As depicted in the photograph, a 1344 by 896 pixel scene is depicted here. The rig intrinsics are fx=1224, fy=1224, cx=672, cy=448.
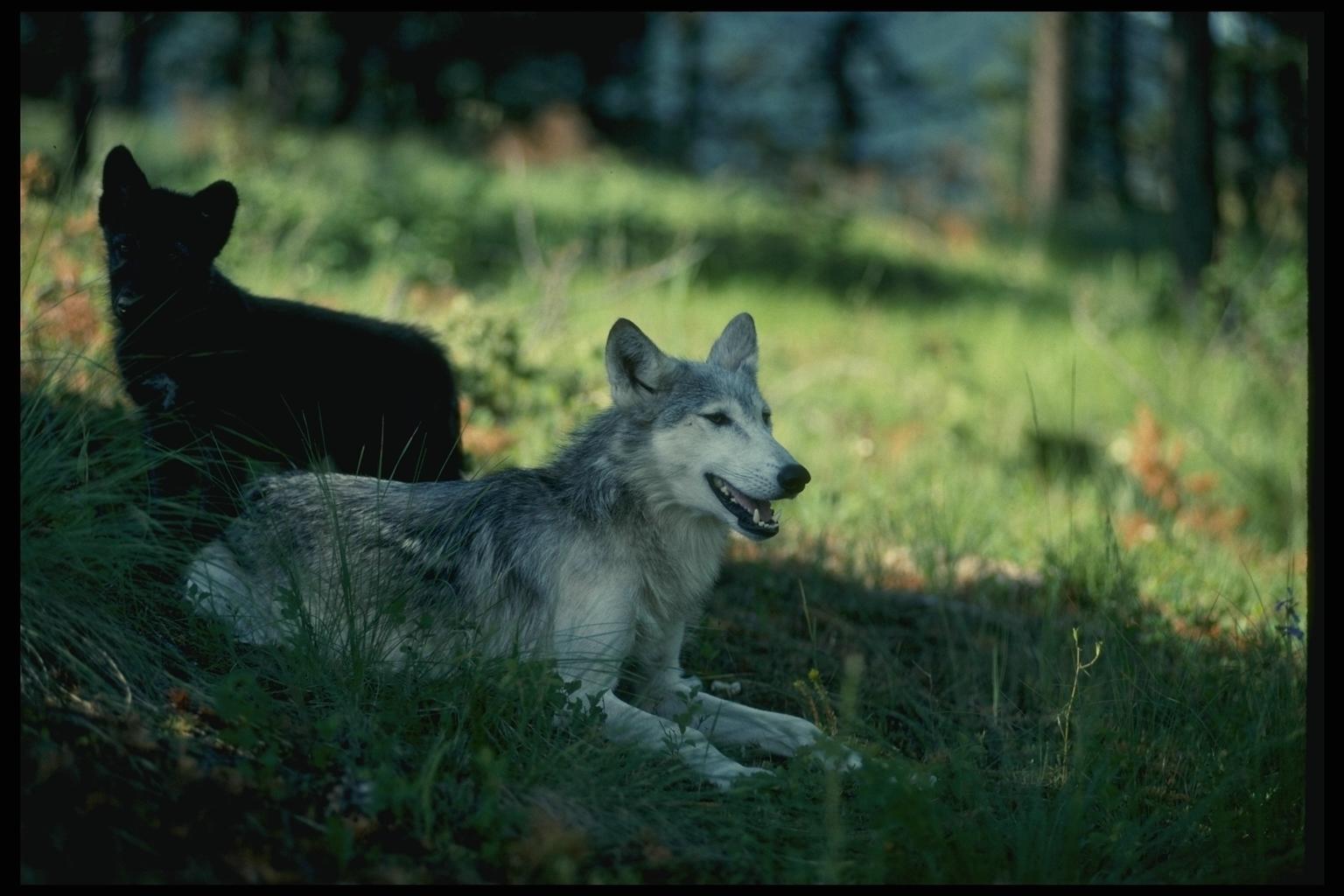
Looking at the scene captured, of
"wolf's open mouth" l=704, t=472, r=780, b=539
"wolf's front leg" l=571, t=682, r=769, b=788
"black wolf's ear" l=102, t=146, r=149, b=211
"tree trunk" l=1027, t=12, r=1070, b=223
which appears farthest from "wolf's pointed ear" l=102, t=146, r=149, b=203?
"tree trunk" l=1027, t=12, r=1070, b=223

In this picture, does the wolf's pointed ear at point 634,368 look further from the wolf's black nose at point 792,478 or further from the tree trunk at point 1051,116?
the tree trunk at point 1051,116

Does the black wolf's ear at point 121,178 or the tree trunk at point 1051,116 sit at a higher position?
the tree trunk at point 1051,116

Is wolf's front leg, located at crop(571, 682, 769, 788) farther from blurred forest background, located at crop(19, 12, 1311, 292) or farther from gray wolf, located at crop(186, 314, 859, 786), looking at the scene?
blurred forest background, located at crop(19, 12, 1311, 292)

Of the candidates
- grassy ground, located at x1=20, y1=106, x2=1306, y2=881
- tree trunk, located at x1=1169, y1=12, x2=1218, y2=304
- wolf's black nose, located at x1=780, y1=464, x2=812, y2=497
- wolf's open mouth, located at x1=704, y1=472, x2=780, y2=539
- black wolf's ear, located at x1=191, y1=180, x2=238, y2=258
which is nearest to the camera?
grassy ground, located at x1=20, y1=106, x2=1306, y2=881

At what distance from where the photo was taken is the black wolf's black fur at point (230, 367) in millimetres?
5586

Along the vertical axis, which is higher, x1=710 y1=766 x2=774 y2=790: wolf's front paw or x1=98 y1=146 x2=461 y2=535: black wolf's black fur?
x1=98 y1=146 x2=461 y2=535: black wolf's black fur

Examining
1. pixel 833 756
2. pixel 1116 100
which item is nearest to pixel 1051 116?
pixel 1116 100

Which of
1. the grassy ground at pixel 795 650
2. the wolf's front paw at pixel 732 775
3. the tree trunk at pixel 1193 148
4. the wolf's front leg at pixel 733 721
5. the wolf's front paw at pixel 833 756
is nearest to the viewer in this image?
the grassy ground at pixel 795 650

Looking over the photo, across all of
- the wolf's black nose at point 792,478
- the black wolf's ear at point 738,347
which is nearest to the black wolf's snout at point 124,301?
the black wolf's ear at point 738,347

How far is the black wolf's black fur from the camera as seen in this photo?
5586mm

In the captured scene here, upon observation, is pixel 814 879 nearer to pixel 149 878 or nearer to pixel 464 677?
pixel 464 677

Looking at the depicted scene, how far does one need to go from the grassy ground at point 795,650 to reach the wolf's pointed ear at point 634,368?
1.22 metres

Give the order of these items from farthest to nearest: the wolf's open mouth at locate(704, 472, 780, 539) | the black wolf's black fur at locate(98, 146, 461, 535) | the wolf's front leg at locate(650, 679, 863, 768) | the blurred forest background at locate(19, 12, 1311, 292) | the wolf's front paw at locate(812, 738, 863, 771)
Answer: the blurred forest background at locate(19, 12, 1311, 292) → the black wolf's black fur at locate(98, 146, 461, 535) → the wolf's front leg at locate(650, 679, 863, 768) → the wolf's open mouth at locate(704, 472, 780, 539) → the wolf's front paw at locate(812, 738, 863, 771)

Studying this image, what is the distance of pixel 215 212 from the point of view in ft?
19.1
